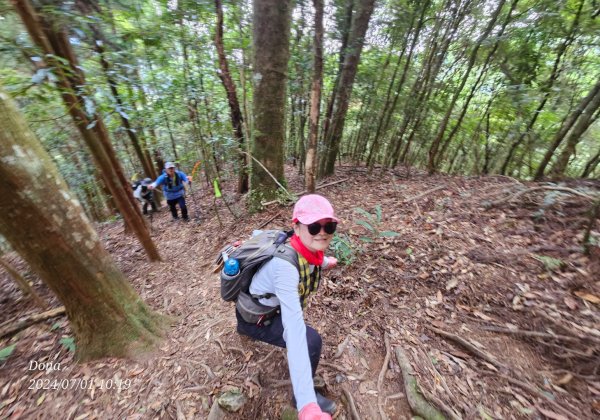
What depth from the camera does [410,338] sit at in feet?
9.48

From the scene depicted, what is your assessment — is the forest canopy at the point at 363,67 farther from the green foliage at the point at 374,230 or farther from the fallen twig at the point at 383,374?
the fallen twig at the point at 383,374

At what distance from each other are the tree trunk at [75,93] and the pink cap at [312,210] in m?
3.07

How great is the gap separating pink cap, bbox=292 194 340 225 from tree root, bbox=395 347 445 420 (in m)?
1.85

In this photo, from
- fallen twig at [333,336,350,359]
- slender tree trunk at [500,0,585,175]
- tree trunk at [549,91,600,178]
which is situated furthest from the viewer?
slender tree trunk at [500,0,585,175]

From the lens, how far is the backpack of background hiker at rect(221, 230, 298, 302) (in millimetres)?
2049

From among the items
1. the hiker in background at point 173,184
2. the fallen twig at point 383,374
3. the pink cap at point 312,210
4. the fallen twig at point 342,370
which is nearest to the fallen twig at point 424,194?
the fallen twig at point 383,374

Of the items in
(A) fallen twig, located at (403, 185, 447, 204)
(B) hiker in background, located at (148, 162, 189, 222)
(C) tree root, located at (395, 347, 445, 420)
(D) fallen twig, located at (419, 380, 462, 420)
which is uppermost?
(A) fallen twig, located at (403, 185, 447, 204)

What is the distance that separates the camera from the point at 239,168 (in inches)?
261

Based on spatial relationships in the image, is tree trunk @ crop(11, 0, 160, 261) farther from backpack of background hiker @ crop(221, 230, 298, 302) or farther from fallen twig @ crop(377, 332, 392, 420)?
fallen twig @ crop(377, 332, 392, 420)

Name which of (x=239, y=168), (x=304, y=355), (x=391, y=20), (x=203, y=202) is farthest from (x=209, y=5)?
(x=304, y=355)

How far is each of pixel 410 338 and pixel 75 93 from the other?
198 inches

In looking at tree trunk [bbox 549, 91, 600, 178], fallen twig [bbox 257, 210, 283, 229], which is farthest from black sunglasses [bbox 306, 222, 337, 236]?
tree trunk [bbox 549, 91, 600, 178]

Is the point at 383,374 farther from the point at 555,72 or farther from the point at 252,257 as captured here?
the point at 555,72

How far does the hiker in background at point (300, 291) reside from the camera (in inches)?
66.5
